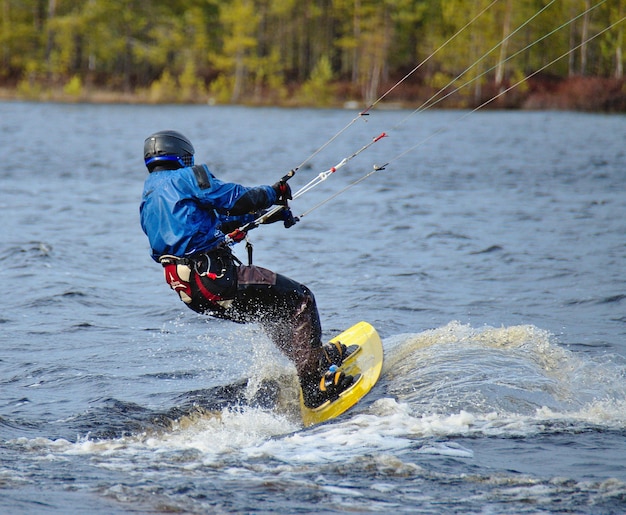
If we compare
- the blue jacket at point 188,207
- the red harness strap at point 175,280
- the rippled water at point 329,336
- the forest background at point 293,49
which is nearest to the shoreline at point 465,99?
the forest background at point 293,49

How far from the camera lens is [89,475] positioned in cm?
593

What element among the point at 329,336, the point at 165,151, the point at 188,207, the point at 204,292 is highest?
the point at 165,151

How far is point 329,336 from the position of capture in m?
9.96

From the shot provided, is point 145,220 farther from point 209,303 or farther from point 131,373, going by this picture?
point 131,373

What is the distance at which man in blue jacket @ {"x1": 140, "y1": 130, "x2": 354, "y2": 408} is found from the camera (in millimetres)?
6910

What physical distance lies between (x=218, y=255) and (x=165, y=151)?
909 mm

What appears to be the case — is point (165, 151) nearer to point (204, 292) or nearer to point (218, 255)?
point (218, 255)

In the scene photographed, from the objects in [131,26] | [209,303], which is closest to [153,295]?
[209,303]

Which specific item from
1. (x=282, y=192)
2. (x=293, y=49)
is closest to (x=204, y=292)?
(x=282, y=192)

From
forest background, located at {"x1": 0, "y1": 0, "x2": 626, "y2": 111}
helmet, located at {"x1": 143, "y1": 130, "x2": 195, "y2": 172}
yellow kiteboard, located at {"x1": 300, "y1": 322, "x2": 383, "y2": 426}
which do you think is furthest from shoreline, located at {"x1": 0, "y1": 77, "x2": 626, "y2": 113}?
helmet, located at {"x1": 143, "y1": 130, "x2": 195, "y2": 172}

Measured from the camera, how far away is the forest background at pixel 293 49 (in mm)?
69250

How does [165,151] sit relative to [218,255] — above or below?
A: above

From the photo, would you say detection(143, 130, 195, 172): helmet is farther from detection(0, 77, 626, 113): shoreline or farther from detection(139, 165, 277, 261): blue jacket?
detection(0, 77, 626, 113): shoreline

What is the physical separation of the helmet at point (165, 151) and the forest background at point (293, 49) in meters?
55.7
